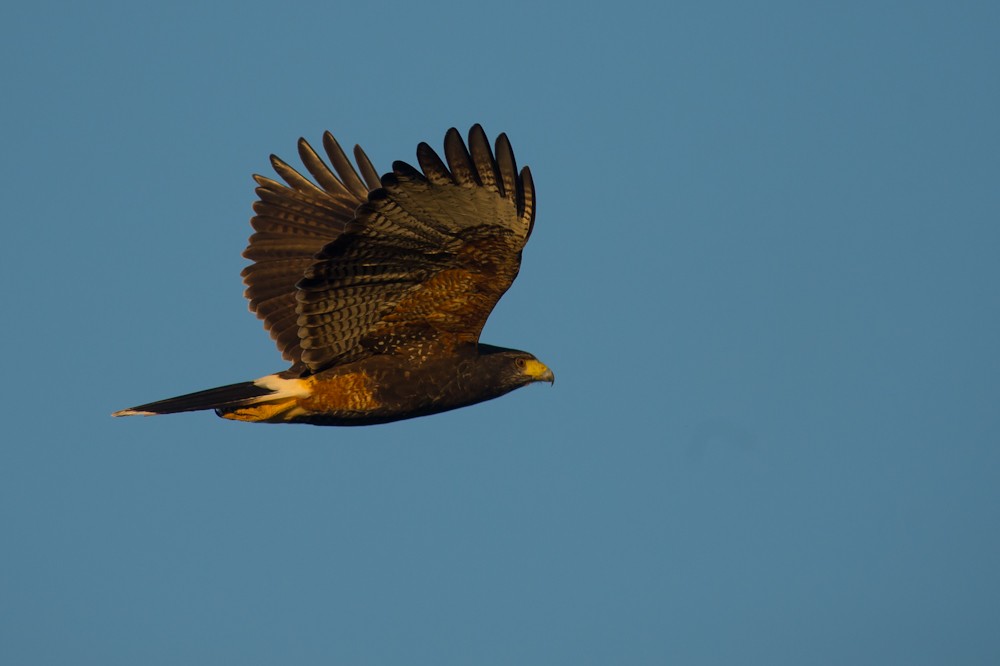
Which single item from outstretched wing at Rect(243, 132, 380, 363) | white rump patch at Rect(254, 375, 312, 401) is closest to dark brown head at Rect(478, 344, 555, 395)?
white rump patch at Rect(254, 375, 312, 401)

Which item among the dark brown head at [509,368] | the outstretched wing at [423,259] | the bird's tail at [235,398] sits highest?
the outstretched wing at [423,259]

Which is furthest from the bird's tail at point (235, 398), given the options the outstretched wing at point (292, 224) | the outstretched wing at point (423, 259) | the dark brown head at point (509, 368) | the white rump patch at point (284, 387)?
the dark brown head at point (509, 368)

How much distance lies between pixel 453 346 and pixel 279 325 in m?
1.73

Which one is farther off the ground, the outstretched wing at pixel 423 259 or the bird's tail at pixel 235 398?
the outstretched wing at pixel 423 259

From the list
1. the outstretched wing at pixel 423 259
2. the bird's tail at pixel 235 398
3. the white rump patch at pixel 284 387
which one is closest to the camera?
the outstretched wing at pixel 423 259

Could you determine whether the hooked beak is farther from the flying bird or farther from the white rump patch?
the white rump patch

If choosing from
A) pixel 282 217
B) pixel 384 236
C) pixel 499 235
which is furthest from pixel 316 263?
pixel 282 217

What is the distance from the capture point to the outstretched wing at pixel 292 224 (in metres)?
11.3

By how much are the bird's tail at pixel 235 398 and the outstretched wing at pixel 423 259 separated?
0.26m

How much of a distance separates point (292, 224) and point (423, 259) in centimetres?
241

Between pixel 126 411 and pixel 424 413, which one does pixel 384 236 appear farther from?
pixel 126 411

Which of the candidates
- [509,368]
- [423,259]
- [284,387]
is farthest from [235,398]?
[509,368]

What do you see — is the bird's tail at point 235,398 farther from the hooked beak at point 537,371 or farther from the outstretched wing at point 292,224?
the hooked beak at point 537,371

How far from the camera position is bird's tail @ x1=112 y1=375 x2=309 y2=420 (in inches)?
395
